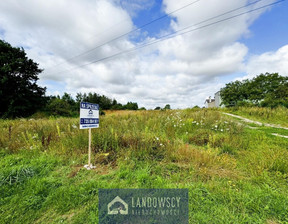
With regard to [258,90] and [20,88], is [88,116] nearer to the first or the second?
[20,88]

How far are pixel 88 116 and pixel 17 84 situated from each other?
20820mm

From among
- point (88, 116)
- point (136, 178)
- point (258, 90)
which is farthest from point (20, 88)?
point (258, 90)

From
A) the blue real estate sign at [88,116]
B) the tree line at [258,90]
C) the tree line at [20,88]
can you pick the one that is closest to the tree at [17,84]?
the tree line at [20,88]

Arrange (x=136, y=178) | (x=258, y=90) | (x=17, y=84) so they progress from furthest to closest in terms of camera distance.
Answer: (x=258, y=90), (x=17, y=84), (x=136, y=178)

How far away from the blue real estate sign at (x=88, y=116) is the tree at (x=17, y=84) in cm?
1905

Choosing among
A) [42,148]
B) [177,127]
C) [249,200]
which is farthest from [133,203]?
[177,127]

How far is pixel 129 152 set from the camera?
281 centimetres

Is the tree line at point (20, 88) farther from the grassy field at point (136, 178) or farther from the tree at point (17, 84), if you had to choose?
the grassy field at point (136, 178)

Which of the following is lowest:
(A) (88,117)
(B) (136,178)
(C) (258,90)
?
(B) (136,178)

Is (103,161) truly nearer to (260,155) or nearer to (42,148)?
(42,148)

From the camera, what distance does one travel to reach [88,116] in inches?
102

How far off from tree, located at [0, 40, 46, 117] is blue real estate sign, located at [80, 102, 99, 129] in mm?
19054

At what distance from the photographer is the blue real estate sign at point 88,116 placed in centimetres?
244

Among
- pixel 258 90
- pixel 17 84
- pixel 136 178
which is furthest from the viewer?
pixel 258 90
